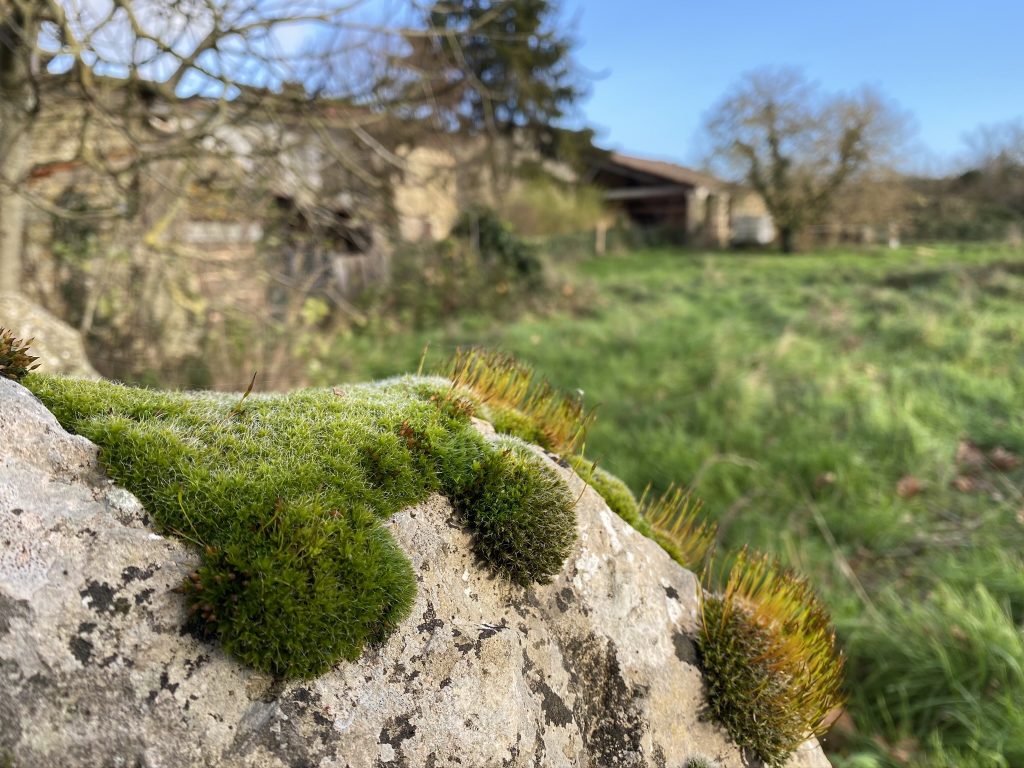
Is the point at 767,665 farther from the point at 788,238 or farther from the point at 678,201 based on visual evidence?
the point at 678,201

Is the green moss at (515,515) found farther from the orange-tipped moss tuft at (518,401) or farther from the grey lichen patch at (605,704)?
the orange-tipped moss tuft at (518,401)

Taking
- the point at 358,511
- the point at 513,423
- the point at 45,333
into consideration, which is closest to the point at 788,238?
the point at 45,333

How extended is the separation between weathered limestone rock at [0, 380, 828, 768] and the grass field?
136 cm

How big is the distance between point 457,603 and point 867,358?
8.93m

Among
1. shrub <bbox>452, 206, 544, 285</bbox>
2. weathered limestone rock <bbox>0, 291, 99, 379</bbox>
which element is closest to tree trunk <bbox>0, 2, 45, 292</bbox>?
weathered limestone rock <bbox>0, 291, 99, 379</bbox>

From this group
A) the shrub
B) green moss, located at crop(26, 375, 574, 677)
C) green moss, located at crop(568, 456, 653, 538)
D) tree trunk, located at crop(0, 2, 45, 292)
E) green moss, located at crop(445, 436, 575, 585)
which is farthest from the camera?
the shrub

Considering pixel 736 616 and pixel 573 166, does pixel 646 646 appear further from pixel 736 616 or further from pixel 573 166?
pixel 573 166

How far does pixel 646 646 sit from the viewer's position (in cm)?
198

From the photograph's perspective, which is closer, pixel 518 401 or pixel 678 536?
pixel 518 401

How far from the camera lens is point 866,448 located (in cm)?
648

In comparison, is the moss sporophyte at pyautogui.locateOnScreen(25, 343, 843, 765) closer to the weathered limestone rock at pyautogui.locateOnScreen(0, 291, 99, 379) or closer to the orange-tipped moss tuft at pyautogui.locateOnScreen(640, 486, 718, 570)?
the orange-tipped moss tuft at pyautogui.locateOnScreen(640, 486, 718, 570)

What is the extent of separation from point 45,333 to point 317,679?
3.96m

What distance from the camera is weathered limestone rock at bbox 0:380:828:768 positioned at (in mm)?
1315

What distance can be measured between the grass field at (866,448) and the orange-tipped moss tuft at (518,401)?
15.4 inches
